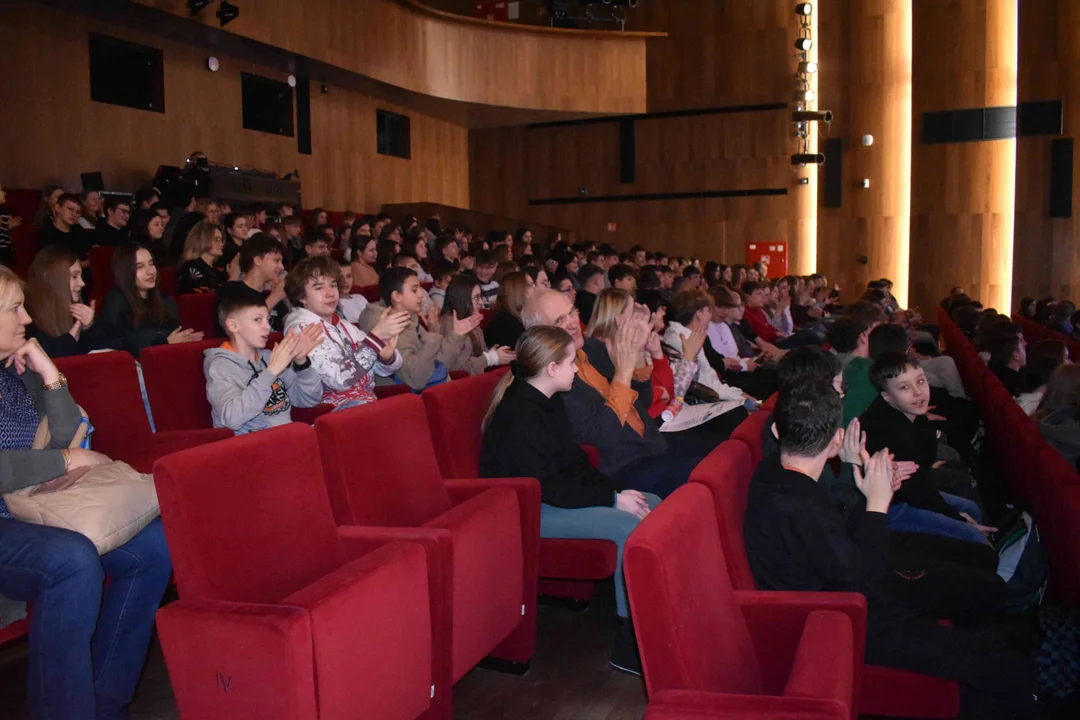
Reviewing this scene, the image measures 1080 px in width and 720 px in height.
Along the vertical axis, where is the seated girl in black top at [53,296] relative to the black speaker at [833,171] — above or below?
below

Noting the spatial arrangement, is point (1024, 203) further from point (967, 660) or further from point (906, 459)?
point (967, 660)

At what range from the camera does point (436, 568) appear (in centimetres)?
192

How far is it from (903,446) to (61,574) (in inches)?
93.9

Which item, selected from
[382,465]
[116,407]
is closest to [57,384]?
→ [116,407]

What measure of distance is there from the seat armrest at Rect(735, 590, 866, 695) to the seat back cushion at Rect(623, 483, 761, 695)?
0.14 feet

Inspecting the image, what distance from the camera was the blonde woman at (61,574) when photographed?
1823mm

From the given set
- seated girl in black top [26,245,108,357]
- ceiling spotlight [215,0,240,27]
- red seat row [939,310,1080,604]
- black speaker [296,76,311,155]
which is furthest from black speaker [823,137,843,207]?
seated girl in black top [26,245,108,357]

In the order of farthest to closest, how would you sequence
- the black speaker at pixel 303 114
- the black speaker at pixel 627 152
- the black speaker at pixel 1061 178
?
the black speaker at pixel 627 152
the black speaker at pixel 303 114
the black speaker at pixel 1061 178

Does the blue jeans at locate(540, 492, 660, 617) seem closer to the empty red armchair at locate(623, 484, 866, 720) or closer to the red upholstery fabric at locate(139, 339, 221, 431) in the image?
the empty red armchair at locate(623, 484, 866, 720)

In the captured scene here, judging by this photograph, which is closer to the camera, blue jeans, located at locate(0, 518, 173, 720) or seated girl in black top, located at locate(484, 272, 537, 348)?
blue jeans, located at locate(0, 518, 173, 720)

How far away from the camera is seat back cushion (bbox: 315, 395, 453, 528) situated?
210 cm

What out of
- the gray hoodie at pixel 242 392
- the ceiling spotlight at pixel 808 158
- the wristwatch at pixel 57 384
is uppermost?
the ceiling spotlight at pixel 808 158

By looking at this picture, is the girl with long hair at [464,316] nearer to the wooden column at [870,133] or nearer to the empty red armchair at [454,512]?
the empty red armchair at [454,512]

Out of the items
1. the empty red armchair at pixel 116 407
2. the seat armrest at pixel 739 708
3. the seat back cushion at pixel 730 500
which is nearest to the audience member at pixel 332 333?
the empty red armchair at pixel 116 407
